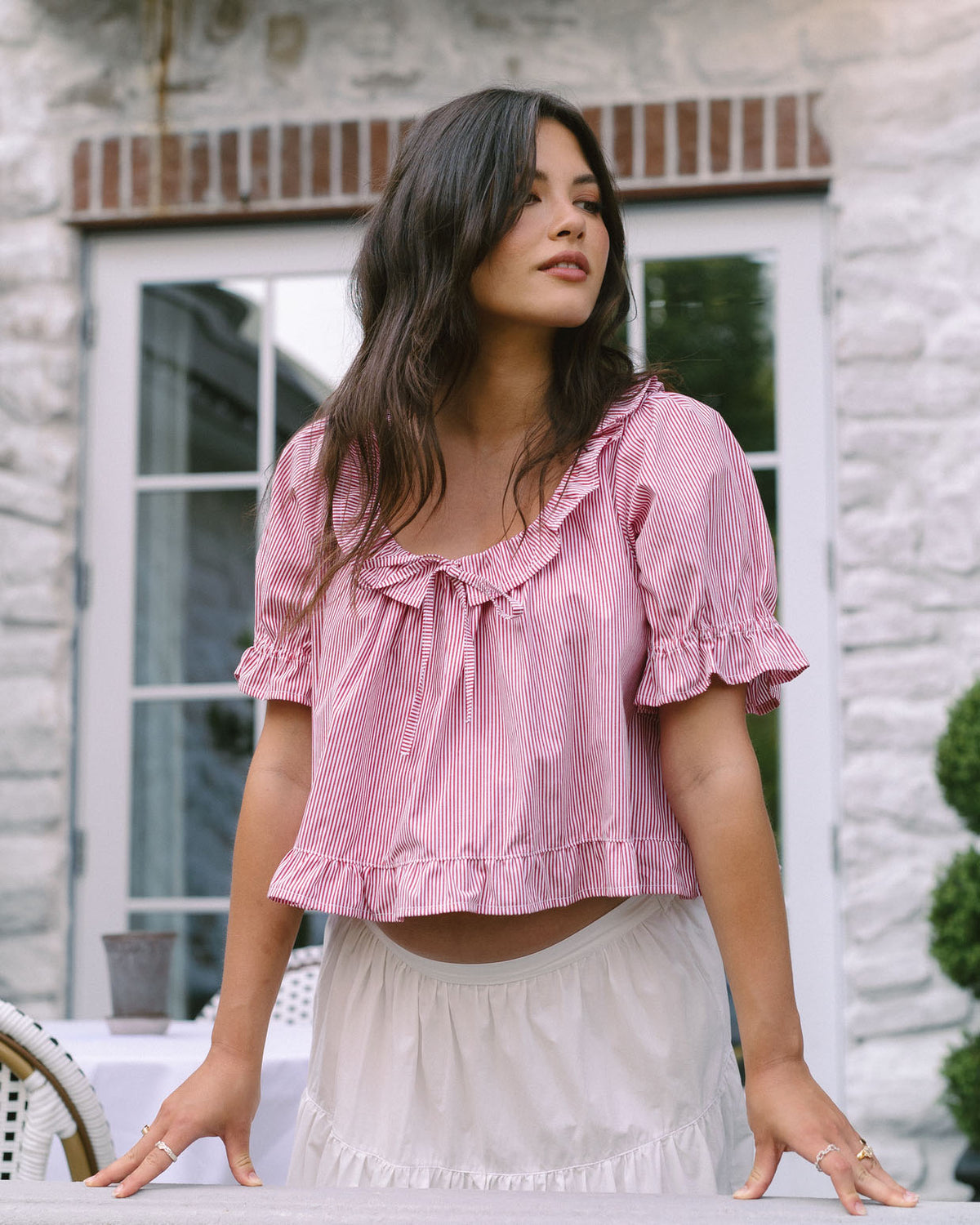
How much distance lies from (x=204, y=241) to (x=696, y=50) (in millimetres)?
1417

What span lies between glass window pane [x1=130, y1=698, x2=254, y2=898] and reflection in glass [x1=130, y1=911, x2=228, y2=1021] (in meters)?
0.07

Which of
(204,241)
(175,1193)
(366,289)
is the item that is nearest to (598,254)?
(366,289)

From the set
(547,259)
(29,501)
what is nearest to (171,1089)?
(547,259)

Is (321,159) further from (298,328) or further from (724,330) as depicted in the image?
(724,330)

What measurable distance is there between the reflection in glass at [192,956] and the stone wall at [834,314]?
27 cm

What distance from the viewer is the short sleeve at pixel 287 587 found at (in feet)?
4.50

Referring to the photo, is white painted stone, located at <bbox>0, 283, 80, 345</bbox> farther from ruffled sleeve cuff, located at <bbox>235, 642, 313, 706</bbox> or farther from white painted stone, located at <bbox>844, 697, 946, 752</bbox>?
ruffled sleeve cuff, located at <bbox>235, 642, 313, 706</bbox>

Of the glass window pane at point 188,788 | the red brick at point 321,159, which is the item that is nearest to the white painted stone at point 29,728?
the glass window pane at point 188,788

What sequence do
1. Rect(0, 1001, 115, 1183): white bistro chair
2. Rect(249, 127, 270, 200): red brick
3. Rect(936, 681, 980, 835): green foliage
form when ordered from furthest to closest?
Rect(249, 127, 270, 200): red brick, Rect(936, 681, 980, 835): green foliage, Rect(0, 1001, 115, 1183): white bistro chair

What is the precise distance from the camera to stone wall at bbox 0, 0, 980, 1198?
360cm

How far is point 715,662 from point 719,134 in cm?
293

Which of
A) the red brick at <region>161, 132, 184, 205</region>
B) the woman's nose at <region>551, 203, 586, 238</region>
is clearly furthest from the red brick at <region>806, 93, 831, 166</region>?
the woman's nose at <region>551, 203, 586, 238</region>

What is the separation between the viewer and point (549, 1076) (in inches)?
47.5

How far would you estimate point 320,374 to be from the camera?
4125mm
